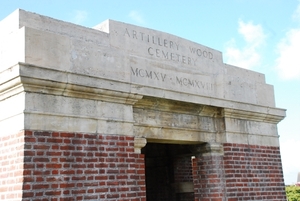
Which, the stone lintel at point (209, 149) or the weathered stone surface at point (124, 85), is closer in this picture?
the weathered stone surface at point (124, 85)

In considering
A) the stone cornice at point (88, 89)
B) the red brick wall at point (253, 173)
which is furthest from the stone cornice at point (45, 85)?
the red brick wall at point (253, 173)

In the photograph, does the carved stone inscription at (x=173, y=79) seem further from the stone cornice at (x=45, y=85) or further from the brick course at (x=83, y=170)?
the brick course at (x=83, y=170)

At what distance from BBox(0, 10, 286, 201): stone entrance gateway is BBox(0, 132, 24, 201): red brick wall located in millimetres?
13

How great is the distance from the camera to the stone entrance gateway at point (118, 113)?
5.02m

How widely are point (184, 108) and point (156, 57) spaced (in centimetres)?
98

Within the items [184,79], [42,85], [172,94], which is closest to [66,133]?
[42,85]

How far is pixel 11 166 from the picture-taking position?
195 inches

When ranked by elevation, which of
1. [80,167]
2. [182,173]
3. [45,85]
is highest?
[45,85]

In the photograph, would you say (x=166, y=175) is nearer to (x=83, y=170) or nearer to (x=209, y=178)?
(x=209, y=178)

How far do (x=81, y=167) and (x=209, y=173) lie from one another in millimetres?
2812

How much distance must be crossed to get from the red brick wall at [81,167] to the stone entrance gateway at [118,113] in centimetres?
1

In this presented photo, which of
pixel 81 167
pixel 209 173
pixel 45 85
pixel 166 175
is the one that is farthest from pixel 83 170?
pixel 166 175

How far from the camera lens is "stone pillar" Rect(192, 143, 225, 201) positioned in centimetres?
721

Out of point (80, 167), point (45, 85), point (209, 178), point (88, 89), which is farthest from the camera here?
point (209, 178)
